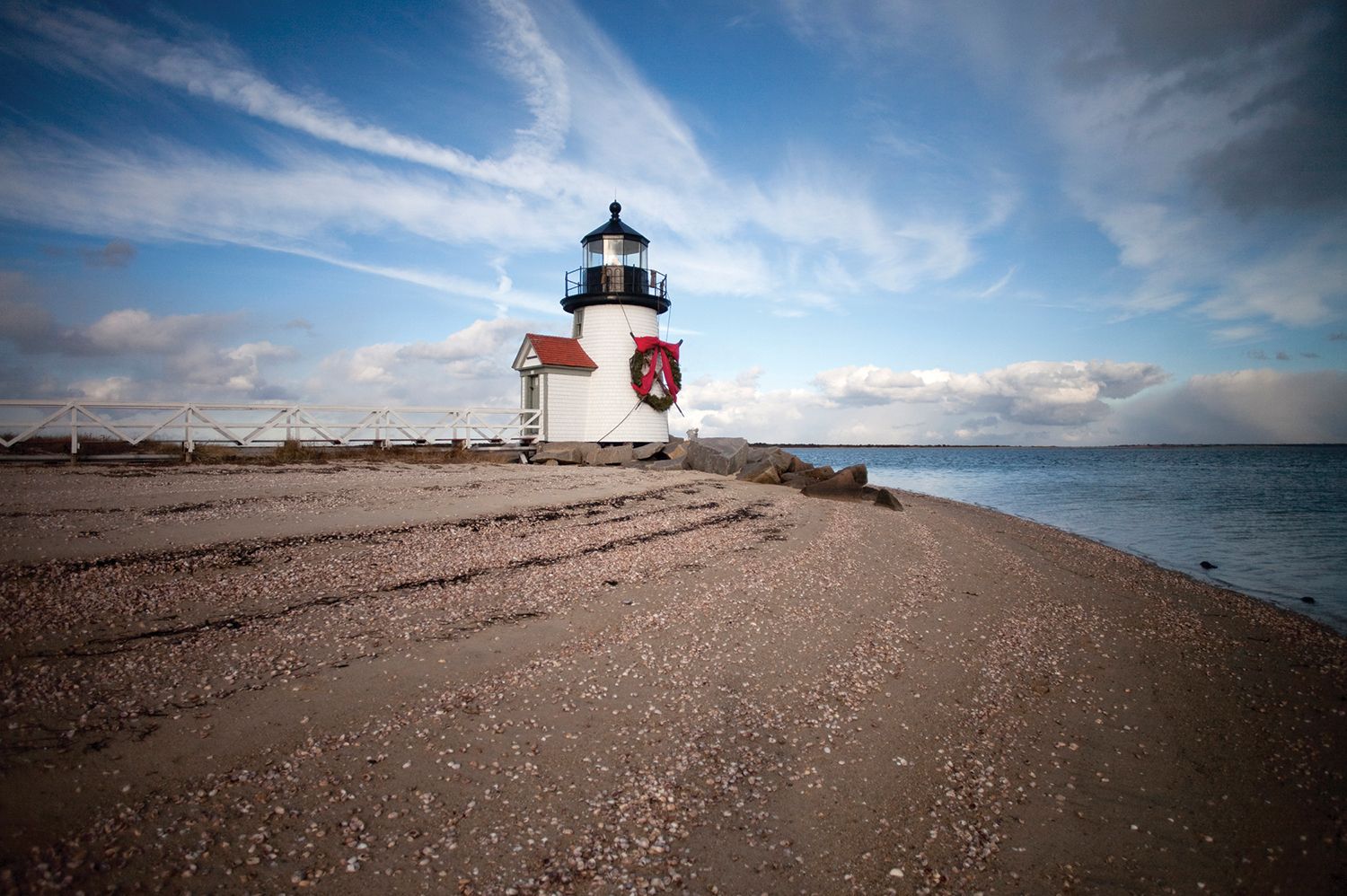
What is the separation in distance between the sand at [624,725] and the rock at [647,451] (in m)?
16.8

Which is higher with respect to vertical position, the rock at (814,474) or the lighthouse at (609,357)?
the lighthouse at (609,357)

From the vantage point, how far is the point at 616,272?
28.0 meters

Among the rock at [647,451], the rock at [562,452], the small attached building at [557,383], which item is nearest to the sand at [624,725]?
the rock at [562,452]

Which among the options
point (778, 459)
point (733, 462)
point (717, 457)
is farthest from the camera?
point (717, 457)

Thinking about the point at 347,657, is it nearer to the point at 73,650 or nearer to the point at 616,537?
the point at 73,650

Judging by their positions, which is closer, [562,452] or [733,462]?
[733,462]

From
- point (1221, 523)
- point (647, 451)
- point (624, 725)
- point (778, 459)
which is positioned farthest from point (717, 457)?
point (624, 725)

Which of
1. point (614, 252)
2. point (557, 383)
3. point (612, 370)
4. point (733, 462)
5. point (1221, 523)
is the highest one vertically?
point (614, 252)

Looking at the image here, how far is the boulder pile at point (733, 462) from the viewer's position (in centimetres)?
1897

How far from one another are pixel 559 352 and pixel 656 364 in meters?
4.26

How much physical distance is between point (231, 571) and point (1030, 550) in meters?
14.2

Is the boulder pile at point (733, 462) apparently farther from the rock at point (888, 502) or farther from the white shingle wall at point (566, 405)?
the white shingle wall at point (566, 405)

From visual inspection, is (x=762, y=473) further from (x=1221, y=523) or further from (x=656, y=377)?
(x=1221, y=523)

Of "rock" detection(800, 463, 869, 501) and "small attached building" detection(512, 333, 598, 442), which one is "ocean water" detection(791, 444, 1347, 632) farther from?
"small attached building" detection(512, 333, 598, 442)
